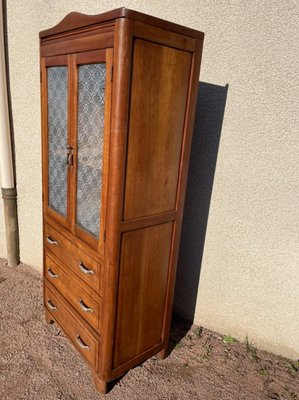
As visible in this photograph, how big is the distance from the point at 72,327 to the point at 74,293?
255mm

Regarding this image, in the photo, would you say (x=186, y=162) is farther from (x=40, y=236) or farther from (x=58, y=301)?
(x=40, y=236)

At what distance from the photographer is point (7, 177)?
122 inches

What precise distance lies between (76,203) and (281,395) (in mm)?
1777

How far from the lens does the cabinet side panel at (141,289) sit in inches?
70.7

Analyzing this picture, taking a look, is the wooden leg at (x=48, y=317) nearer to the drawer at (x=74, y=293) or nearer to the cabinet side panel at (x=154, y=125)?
the drawer at (x=74, y=293)

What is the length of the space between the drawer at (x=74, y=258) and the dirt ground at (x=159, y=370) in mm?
695

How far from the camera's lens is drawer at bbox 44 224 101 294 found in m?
1.85

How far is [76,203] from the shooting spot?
192cm

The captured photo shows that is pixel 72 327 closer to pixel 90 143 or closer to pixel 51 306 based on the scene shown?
pixel 51 306

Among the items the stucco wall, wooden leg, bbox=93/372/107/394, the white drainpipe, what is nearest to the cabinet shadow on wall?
the stucco wall

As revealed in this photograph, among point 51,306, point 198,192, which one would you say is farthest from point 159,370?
point 198,192

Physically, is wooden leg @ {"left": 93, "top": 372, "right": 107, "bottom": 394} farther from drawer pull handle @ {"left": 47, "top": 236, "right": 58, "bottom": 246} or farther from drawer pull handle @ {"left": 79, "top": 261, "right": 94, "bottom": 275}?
drawer pull handle @ {"left": 47, "top": 236, "right": 58, "bottom": 246}

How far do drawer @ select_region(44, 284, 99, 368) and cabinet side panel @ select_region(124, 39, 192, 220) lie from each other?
86 centimetres

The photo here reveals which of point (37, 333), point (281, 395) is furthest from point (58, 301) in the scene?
point (281, 395)
